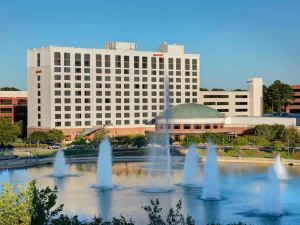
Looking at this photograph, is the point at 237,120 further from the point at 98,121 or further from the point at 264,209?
the point at 264,209

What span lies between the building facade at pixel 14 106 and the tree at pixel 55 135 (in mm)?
20945

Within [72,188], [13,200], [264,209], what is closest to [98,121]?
[72,188]

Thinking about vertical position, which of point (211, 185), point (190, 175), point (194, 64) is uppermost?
point (194, 64)

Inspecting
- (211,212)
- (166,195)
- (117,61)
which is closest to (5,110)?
(117,61)

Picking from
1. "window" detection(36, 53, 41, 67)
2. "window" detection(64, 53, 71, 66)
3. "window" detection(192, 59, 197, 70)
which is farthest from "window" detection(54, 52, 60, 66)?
"window" detection(192, 59, 197, 70)

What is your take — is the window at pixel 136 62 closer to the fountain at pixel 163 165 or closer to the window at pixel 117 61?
the window at pixel 117 61

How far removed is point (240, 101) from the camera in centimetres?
14275

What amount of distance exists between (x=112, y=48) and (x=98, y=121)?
59.0 ft

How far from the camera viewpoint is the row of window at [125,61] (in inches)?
4464

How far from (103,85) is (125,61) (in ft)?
25.1

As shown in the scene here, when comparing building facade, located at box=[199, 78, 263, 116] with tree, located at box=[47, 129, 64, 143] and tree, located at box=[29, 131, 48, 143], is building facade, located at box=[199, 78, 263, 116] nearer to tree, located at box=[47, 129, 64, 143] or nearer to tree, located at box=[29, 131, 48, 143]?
tree, located at box=[47, 129, 64, 143]

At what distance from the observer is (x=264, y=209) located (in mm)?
43844

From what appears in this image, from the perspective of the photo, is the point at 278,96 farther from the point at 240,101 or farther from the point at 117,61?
the point at 117,61

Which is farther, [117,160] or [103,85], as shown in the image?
[103,85]
